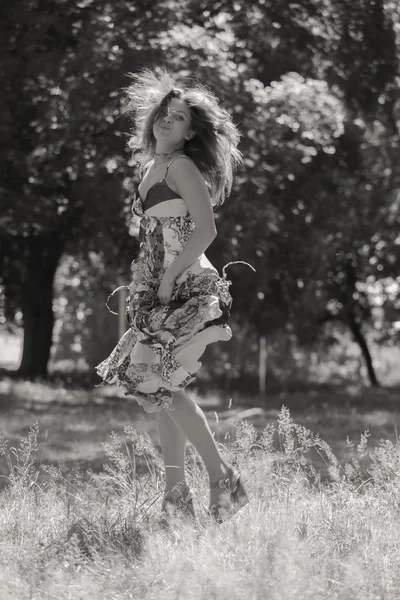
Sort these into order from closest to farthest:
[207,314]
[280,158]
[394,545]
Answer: [394,545]
[207,314]
[280,158]

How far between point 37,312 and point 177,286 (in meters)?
14.5

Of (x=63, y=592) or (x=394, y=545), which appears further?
(x=394, y=545)

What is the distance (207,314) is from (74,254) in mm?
14416

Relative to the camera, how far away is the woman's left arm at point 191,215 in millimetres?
3916

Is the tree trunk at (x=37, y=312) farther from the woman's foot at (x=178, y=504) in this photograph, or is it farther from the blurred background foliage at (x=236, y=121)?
the woman's foot at (x=178, y=504)

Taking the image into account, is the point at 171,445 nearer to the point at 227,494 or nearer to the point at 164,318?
the point at 227,494

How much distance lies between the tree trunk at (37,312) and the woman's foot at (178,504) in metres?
14.3

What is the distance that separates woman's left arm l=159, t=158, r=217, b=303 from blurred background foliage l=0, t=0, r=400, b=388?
14.2 ft

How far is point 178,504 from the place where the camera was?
12.4 feet

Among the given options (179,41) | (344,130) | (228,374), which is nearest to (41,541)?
(179,41)

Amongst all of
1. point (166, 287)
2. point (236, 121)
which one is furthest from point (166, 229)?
point (236, 121)

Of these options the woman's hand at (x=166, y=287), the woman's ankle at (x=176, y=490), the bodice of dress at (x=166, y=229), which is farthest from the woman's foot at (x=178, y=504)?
the bodice of dress at (x=166, y=229)

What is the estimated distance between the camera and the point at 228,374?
2612 cm

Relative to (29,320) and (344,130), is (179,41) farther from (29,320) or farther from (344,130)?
(29,320)
